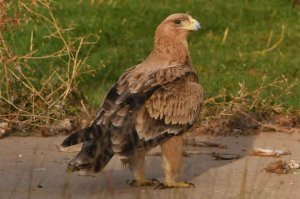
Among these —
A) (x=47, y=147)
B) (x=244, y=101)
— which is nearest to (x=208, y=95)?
(x=244, y=101)

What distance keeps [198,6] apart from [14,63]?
7167mm

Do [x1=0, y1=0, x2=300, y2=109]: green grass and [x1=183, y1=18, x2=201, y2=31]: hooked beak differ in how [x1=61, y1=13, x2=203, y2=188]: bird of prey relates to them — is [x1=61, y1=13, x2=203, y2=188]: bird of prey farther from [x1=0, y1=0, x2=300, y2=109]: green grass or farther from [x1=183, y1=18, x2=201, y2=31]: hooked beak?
[x1=0, y1=0, x2=300, y2=109]: green grass

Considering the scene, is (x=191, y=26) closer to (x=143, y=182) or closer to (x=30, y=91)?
(x=143, y=182)

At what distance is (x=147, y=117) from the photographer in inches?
335

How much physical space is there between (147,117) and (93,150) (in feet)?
1.89

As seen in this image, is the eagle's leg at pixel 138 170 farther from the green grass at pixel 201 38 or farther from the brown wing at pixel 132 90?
the green grass at pixel 201 38

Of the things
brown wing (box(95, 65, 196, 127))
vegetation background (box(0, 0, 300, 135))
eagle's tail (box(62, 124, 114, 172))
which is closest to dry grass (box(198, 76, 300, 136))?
vegetation background (box(0, 0, 300, 135))

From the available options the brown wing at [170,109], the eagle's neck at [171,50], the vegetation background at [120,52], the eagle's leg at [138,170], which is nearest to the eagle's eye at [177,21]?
the eagle's neck at [171,50]

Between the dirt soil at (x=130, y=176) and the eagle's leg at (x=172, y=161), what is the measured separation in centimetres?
9

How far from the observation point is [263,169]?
30.7 feet

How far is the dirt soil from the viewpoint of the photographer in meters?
8.39

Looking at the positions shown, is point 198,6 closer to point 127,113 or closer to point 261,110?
point 261,110

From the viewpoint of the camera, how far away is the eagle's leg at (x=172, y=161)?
863cm

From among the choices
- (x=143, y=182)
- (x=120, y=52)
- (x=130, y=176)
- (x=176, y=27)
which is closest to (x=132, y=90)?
(x=143, y=182)
